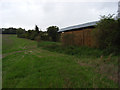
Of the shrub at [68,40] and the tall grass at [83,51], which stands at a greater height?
the shrub at [68,40]

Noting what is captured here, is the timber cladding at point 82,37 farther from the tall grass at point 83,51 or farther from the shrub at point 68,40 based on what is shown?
the tall grass at point 83,51

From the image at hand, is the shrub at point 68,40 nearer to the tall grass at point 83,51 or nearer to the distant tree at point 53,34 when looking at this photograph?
the tall grass at point 83,51

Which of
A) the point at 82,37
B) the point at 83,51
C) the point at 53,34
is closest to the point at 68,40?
the point at 82,37

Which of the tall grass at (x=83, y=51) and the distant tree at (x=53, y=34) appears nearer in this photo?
the tall grass at (x=83, y=51)

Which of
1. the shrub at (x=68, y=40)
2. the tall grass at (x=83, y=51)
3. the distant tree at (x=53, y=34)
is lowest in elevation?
the tall grass at (x=83, y=51)

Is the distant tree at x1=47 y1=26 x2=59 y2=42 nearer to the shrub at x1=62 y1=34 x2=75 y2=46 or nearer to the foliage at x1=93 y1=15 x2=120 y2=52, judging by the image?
the shrub at x1=62 y1=34 x2=75 y2=46

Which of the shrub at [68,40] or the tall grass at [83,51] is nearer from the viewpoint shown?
the tall grass at [83,51]

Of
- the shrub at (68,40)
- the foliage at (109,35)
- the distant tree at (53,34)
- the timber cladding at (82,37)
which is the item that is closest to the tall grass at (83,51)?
the foliage at (109,35)

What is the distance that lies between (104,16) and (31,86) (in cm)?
747

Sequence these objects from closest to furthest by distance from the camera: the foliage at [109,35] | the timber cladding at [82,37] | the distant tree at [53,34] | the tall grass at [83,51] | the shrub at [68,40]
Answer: the foliage at [109,35] < the tall grass at [83,51] < the timber cladding at [82,37] < the shrub at [68,40] < the distant tree at [53,34]

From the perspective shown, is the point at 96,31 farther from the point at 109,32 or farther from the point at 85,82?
the point at 85,82

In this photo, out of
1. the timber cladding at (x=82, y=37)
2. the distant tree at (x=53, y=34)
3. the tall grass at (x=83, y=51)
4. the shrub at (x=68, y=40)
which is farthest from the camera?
the distant tree at (x=53, y=34)

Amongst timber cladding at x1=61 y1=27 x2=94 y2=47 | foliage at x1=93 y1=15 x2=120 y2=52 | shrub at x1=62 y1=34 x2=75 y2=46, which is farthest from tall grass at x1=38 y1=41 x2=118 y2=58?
shrub at x1=62 y1=34 x2=75 y2=46

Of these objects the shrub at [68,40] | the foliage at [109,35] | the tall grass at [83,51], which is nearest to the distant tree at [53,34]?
the shrub at [68,40]
